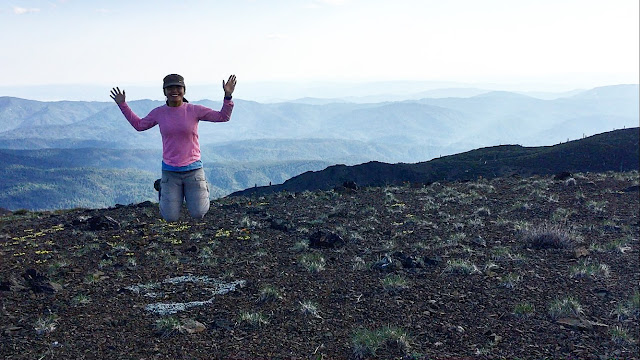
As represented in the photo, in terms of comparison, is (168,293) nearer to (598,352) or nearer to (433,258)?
(433,258)

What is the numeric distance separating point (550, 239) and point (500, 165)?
36504mm

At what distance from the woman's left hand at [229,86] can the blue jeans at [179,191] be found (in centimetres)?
165

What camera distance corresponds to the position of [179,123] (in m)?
8.16

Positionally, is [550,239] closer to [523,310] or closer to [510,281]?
[510,281]

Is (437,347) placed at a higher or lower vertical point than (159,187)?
lower

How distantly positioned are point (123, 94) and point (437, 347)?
272 inches

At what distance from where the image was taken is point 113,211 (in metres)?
21.4

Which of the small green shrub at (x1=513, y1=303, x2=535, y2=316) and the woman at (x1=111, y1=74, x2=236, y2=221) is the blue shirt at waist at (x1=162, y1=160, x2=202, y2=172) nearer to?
the woman at (x1=111, y1=74, x2=236, y2=221)

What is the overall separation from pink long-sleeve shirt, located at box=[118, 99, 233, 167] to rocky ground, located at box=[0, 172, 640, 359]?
2795 millimetres

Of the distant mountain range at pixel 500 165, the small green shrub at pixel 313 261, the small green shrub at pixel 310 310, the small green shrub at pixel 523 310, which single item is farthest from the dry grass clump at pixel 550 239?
the distant mountain range at pixel 500 165

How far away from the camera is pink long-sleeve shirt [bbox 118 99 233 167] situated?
8148mm

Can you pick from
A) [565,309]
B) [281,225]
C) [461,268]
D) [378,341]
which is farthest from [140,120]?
[565,309]

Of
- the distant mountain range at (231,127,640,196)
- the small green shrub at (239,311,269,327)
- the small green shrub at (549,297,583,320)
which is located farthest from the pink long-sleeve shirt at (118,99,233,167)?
the distant mountain range at (231,127,640,196)

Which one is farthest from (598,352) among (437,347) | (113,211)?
(113,211)
